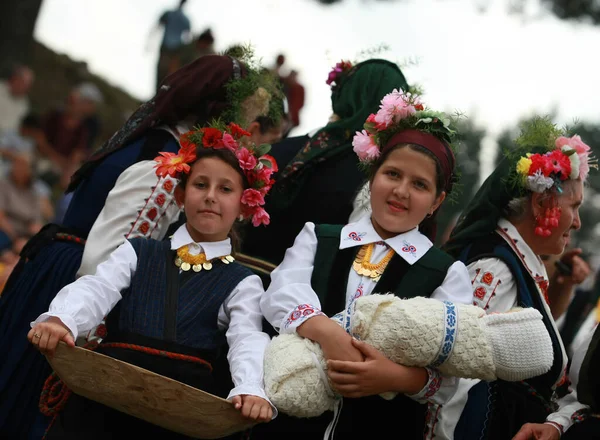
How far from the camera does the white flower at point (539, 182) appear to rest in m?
3.43

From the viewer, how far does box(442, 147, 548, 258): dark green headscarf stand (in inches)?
140

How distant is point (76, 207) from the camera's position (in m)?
3.42

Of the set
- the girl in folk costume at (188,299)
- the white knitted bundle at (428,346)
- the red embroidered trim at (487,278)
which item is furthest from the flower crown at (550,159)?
the girl in folk costume at (188,299)

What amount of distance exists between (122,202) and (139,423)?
0.96m

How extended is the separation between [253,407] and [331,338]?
34 centimetres

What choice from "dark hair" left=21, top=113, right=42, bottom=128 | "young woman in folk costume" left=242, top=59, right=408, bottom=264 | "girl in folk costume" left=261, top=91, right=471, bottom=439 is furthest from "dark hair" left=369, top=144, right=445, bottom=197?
"dark hair" left=21, top=113, right=42, bottom=128

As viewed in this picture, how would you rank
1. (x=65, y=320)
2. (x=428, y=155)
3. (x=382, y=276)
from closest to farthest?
(x=65, y=320) → (x=382, y=276) → (x=428, y=155)

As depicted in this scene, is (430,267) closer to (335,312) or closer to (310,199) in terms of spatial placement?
(335,312)

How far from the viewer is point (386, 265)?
284cm

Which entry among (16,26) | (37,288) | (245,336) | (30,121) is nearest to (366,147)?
(245,336)

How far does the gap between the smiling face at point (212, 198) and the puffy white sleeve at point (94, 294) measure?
27cm

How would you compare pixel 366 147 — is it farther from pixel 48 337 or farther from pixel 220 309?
pixel 48 337

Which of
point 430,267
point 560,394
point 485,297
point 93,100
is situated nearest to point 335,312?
point 430,267

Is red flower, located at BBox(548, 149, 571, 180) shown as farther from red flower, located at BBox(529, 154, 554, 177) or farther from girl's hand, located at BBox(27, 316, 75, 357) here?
girl's hand, located at BBox(27, 316, 75, 357)
